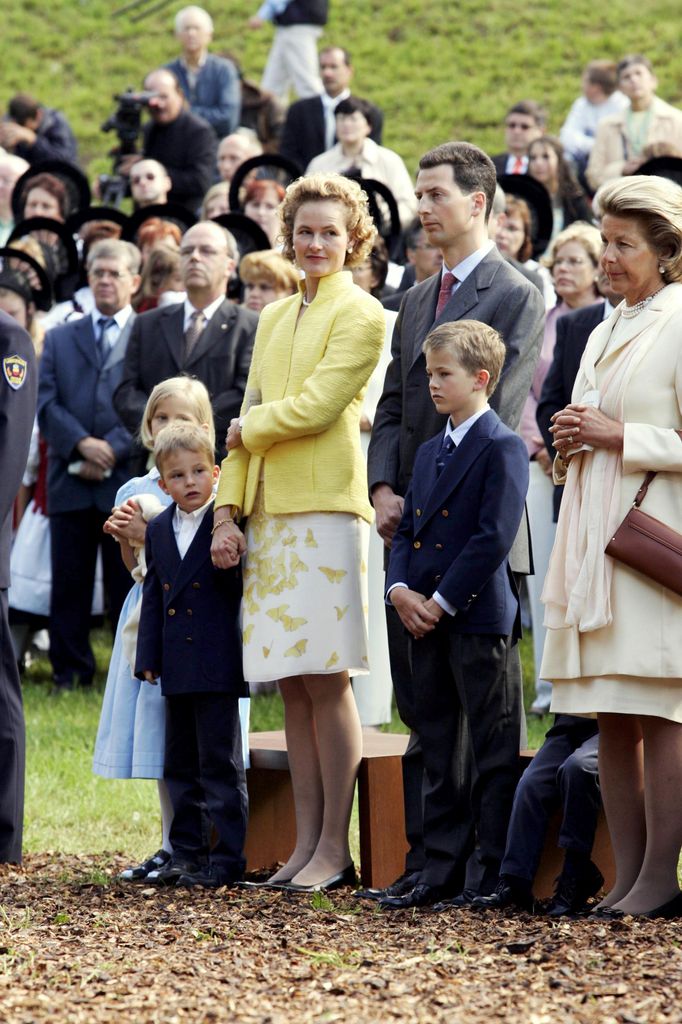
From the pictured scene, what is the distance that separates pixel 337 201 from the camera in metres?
5.68

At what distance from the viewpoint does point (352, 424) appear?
5.64 meters

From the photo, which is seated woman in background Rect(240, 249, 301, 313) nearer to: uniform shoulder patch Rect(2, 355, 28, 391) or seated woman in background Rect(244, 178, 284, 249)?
seated woman in background Rect(244, 178, 284, 249)

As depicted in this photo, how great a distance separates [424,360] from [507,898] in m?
1.77

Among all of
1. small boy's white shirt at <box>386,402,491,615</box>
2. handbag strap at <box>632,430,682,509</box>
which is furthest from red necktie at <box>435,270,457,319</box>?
handbag strap at <box>632,430,682,509</box>

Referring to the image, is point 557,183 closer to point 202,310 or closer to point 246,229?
point 246,229

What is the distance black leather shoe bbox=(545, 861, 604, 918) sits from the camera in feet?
16.4

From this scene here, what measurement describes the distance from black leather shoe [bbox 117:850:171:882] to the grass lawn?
0.61m

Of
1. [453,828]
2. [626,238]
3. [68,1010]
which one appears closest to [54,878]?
[453,828]

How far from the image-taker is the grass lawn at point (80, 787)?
6.69 meters

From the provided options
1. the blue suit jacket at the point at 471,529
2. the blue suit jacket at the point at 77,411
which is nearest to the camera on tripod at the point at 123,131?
the blue suit jacket at the point at 77,411

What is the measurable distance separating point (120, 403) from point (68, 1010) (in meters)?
5.09

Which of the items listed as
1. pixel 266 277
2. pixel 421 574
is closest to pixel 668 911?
pixel 421 574

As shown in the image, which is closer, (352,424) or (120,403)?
(352,424)

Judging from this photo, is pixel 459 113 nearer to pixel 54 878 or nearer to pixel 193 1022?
pixel 54 878
